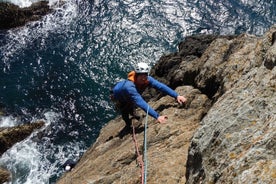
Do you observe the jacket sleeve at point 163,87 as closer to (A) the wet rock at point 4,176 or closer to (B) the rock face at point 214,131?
(B) the rock face at point 214,131

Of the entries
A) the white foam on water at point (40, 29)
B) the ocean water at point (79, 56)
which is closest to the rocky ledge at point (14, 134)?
the ocean water at point (79, 56)

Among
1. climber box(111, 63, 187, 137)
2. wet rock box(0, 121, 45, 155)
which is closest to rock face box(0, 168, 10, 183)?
wet rock box(0, 121, 45, 155)

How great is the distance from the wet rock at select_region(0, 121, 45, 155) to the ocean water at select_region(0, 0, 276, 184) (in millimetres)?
468

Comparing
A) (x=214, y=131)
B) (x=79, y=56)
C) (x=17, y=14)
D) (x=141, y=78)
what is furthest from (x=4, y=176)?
(x=17, y=14)

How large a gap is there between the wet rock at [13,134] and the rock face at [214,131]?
52.6ft

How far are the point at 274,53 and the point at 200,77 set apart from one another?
7051 millimetres

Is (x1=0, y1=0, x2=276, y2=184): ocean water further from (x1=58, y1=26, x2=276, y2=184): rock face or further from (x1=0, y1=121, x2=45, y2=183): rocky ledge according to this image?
(x1=58, y1=26, x2=276, y2=184): rock face

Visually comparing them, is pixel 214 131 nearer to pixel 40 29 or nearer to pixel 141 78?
pixel 141 78

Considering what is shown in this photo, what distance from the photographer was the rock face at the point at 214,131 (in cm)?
695

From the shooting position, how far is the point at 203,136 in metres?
9.12

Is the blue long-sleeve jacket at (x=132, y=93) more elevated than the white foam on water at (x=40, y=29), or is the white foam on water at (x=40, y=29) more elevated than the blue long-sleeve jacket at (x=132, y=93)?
the white foam on water at (x=40, y=29)

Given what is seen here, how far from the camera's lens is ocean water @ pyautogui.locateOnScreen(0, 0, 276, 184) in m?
31.7

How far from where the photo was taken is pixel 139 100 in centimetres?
1326

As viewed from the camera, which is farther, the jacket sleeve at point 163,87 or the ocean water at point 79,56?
the ocean water at point 79,56
